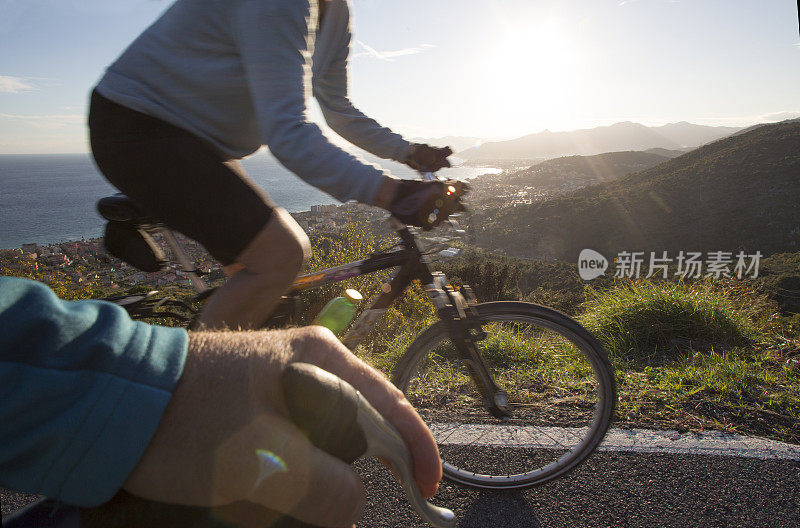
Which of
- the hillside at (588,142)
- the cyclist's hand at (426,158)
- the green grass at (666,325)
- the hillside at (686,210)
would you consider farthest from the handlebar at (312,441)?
the hillside at (588,142)

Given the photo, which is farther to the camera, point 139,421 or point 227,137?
point 227,137

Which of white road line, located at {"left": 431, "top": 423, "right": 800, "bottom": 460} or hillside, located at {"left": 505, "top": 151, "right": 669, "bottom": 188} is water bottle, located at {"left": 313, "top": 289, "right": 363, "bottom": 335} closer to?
white road line, located at {"left": 431, "top": 423, "right": 800, "bottom": 460}

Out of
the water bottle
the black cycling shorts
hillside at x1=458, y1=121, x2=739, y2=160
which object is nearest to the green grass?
the water bottle

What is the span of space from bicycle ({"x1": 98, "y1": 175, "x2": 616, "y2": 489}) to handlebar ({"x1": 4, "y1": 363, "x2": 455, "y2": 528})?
1562 mm

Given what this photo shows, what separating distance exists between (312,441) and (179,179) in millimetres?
1579

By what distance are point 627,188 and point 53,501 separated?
61144 mm

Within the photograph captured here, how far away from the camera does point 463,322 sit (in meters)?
2.04

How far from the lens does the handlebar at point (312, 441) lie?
1.26 feet

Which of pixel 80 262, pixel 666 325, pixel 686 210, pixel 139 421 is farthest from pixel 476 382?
pixel 686 210

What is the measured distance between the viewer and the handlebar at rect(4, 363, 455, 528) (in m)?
0.39

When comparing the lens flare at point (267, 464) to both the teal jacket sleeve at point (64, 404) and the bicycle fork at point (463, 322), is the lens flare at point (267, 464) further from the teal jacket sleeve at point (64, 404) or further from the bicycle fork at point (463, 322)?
the bicycle fork at point (463, 322)

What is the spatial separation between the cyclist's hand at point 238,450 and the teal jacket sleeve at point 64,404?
23mm

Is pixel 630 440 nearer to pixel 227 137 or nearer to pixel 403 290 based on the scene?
pixel 403 290

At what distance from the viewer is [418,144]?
235cm
